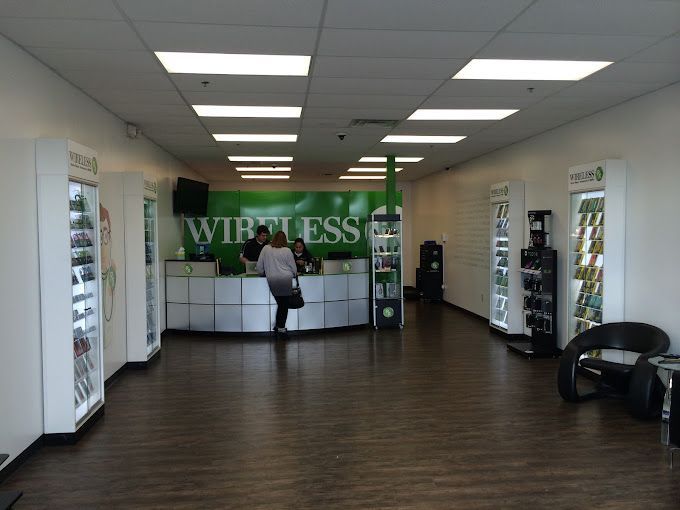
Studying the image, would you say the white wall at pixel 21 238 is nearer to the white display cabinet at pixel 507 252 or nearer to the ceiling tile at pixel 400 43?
the ceiling tile at pixel 400 43

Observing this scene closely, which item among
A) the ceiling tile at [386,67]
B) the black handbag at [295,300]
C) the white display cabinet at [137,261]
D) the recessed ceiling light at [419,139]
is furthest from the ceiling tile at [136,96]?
the black handbag at [295,300]

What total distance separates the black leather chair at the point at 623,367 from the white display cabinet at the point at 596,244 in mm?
428

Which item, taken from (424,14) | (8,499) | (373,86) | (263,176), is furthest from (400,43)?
(263,176)

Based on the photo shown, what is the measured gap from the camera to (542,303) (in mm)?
8031

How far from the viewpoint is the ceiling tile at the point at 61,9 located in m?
3.60

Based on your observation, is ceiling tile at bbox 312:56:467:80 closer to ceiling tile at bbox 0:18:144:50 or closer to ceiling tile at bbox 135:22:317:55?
ceiling tile at bbox 135:22:317:55

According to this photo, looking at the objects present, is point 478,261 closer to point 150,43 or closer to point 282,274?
point 282,274

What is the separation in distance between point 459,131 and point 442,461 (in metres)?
5.21

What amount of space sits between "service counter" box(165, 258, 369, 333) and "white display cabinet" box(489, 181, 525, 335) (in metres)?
2.49

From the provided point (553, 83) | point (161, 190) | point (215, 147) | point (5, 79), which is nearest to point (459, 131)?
point (553, 83)

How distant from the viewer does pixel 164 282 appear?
32.5 ft

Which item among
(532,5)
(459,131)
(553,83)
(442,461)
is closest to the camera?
(532,5)

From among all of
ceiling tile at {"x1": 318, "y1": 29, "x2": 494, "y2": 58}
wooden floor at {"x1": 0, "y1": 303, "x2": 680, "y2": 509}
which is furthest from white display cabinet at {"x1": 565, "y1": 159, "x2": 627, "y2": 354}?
ceiling tile at {"x1": 318, "y1": 29, "x2": 494, "y2": 58}

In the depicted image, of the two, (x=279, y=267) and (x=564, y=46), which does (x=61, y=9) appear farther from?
(x=279, y=267)
